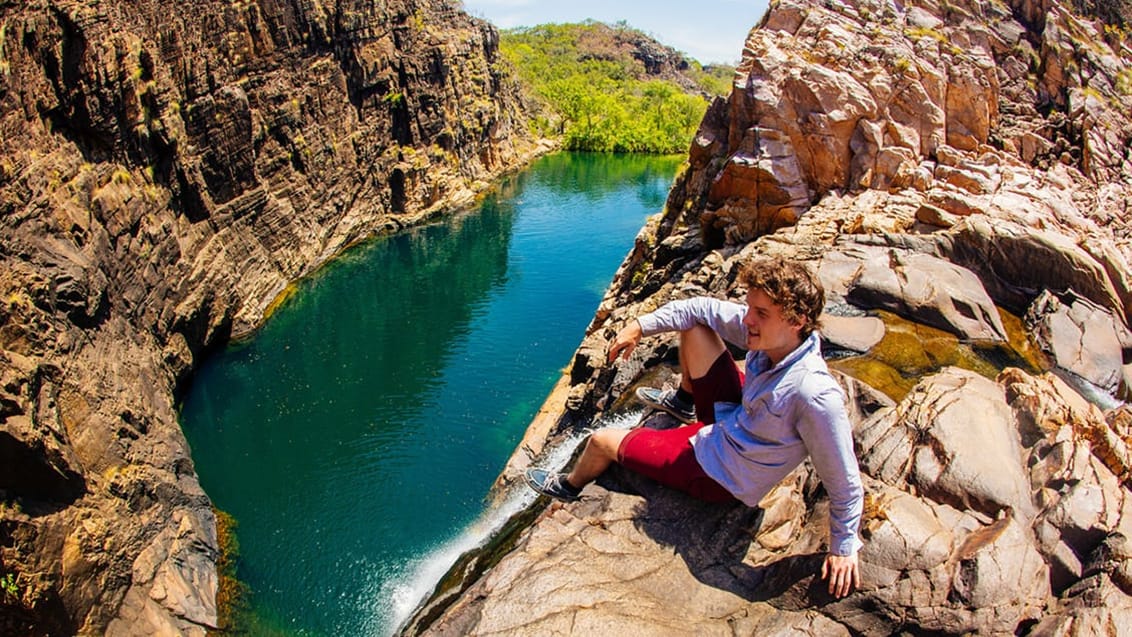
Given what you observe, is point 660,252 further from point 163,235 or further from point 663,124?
point 663,124

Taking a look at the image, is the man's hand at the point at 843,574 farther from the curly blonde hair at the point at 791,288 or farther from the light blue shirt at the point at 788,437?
the curly blonde hair at the point at 791,288

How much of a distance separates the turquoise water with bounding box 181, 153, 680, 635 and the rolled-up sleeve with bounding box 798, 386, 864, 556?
13381 millimetres

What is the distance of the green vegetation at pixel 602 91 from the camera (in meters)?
97.1

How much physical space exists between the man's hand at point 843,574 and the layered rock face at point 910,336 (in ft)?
0.90

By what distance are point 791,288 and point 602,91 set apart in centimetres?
13163

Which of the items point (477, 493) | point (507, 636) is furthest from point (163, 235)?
point (507, 636)

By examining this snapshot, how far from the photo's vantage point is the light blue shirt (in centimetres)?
589

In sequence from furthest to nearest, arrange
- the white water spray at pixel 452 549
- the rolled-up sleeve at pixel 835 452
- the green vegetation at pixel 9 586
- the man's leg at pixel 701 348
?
1. the white water spray at pixel 452 549
2. the green vegetation at pixel 9 586
3. the man's leg at pixel 701 348
4. the rolled-up sleeve at pixel 835 452

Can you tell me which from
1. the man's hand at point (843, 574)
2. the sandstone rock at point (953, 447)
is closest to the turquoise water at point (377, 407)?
the sandstone rock at point (953, 447)

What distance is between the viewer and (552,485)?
866 cm

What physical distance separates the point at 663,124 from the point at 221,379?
3321 inches

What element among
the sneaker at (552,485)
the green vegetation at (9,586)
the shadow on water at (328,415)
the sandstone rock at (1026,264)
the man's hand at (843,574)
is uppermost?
the man's hand at (843,574)

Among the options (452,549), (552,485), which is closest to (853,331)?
(552,485)

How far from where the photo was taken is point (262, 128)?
39875 mm
